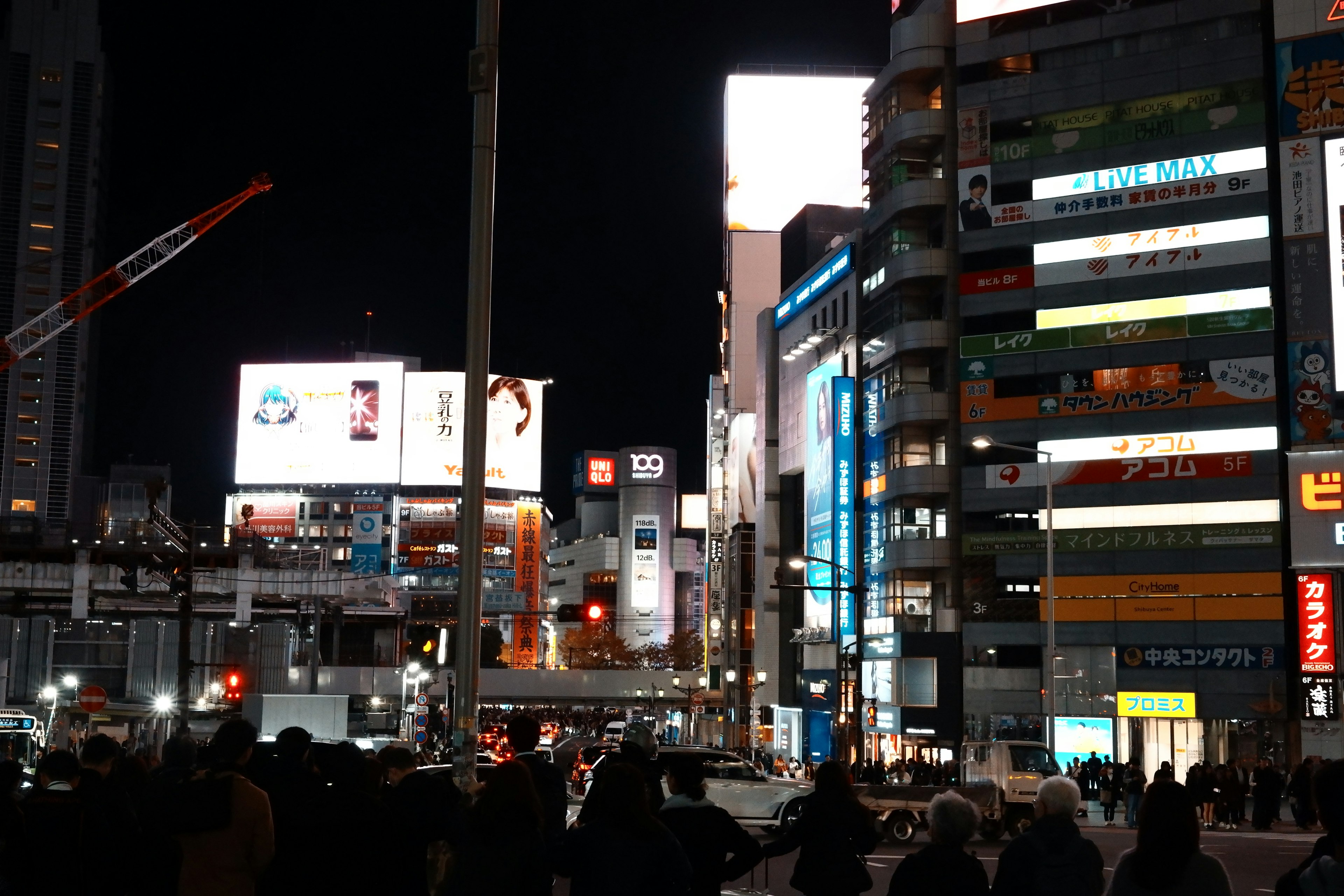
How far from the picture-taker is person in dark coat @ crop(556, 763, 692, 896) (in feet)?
22.1

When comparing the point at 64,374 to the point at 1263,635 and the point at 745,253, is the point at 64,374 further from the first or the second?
the point at 1263,635

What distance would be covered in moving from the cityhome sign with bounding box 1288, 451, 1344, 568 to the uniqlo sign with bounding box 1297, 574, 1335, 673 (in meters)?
0.61

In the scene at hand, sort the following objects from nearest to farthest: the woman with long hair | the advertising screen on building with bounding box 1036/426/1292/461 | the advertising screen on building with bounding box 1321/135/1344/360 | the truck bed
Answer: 1. the woman with long hair
2. the truck bed
3. the advertising screen on building with bounding box 1321/135/1344/360
4. the advertising screen on building with bounding box 1036/426/1292/461

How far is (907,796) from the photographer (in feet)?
90.2

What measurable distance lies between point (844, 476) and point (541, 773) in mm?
58321

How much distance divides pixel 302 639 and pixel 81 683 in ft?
46.6

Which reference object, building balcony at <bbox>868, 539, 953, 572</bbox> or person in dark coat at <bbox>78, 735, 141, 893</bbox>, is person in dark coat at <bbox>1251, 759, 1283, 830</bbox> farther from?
person in dark coat at <bbox>78, 735, 141, 893</bbox>

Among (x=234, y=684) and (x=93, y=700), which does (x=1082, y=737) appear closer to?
(x=234, y=684)

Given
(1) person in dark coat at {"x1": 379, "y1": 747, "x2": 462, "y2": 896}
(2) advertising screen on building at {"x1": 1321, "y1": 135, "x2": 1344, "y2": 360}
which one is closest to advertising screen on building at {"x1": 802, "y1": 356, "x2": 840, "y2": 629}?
(2) advertising screen on building at {"x1": 1321, "y1": 135, "x2": 1344, "y2": 360}

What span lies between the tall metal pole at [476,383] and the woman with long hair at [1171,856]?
22.0ft

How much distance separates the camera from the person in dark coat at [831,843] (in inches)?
343

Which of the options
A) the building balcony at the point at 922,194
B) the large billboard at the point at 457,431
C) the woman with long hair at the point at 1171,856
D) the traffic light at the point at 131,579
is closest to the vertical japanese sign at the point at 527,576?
the large billboard at the point at 457,431

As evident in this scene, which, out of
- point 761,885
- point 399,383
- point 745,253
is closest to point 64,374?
point 399,383

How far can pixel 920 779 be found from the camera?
43625 mm
